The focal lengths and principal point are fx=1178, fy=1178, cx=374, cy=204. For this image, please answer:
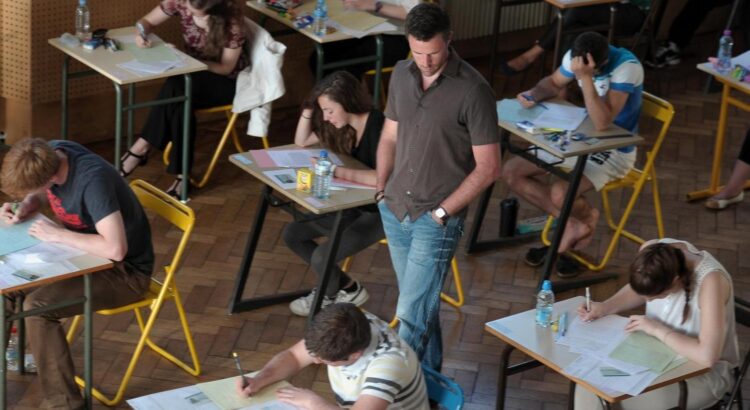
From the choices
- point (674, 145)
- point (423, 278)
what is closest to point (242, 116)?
point (674, 145)

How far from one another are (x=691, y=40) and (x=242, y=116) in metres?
4.14

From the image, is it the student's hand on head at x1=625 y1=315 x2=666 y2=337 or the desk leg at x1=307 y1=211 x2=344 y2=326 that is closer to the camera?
the student's hand on head at x1=625 y1=315 x2=666 y2=337

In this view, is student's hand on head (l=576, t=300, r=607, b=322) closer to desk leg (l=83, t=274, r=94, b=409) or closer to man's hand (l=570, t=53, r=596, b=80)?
man's hand (l=570, t=53, r=596, b=80)

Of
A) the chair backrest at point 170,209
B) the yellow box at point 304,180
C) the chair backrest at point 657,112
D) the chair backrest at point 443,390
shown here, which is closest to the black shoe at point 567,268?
the chair backrest at point 657,112

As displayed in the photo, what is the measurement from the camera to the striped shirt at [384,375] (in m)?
3.65

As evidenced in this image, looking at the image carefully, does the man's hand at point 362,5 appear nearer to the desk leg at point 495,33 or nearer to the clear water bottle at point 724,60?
the desk leg at point 495,33

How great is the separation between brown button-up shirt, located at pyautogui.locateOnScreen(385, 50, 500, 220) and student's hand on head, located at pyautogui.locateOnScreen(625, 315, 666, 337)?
2.68 feet

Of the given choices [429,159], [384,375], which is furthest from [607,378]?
[429,159]

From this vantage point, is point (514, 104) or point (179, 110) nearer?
point (514, 104)

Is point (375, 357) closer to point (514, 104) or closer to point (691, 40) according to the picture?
point (514, 104)

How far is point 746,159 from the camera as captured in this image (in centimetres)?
689

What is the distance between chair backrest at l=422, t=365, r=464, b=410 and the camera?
3822 millimetres

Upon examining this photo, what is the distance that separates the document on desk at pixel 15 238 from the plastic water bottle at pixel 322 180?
3.85ft

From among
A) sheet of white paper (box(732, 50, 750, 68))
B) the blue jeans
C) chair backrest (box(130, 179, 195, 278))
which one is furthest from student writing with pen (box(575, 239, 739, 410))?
sheet of white paper (box(732, 50, 750, 68))
